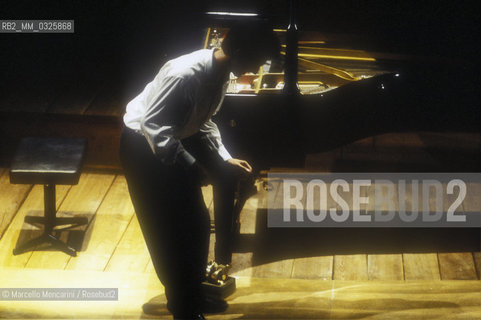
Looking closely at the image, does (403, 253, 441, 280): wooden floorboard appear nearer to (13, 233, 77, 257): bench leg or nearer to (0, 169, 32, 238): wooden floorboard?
(13, 233, 77, 257): bench leg

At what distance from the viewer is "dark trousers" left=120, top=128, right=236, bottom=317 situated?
3.01m

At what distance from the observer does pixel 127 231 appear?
4551 mm

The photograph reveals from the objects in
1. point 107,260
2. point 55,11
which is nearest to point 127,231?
point 107,260

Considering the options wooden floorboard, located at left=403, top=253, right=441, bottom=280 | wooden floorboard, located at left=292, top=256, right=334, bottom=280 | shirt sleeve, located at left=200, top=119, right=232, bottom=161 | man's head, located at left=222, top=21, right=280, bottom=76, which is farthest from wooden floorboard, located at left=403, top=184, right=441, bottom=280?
man's head, located at left=222, top=21, right=280, bottom=76

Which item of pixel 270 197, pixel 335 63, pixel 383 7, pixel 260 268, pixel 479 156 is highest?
pixel 383 7

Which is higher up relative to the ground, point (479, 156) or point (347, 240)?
point (479, 156)

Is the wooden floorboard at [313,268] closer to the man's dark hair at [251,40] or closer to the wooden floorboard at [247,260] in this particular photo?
the wooden floorboard at [247,260]

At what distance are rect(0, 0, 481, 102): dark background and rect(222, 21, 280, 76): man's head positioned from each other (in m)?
1.48

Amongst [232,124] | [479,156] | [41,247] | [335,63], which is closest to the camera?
[232,124]

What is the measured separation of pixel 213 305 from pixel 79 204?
62.9 inches

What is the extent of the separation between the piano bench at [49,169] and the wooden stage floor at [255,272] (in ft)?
0.27

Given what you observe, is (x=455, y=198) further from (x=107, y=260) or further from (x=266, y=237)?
(x=107, y=260)

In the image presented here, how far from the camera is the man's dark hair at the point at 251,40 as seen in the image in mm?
2816

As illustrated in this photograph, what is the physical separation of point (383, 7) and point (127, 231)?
2.31 m
